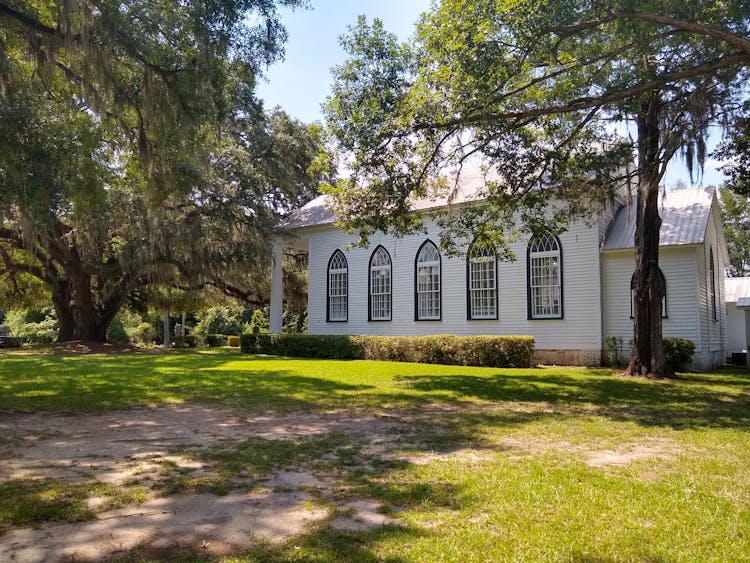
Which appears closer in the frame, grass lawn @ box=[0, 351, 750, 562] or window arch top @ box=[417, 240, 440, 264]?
grass lawn @ box=[0, 351, 750, 562]

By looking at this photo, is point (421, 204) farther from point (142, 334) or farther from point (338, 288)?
point (142, 334)

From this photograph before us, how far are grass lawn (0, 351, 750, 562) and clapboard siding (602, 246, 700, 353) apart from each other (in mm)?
4753

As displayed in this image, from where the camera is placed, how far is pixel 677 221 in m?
18.3

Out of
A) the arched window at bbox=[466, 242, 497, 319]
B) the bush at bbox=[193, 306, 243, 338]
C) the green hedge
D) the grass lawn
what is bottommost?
the grass lawn

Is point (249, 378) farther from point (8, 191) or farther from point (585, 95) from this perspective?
point (585, 95)

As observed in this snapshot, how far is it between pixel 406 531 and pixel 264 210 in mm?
20404

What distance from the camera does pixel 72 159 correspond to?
10141 mm

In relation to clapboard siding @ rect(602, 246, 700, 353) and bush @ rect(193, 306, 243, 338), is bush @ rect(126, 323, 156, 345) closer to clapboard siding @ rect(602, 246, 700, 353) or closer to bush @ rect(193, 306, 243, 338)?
bush @ rect(193, 306, 243, 338)

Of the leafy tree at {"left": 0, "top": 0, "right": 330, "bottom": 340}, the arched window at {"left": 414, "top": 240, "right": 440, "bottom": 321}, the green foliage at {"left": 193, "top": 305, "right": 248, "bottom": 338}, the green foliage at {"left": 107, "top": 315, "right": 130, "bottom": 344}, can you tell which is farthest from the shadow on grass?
the green foliage at {"left": 193, "top": 305, "right": 248, "bottom": 338}

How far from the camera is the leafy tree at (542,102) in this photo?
8992 mm

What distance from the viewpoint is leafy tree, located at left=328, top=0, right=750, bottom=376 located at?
8.99m

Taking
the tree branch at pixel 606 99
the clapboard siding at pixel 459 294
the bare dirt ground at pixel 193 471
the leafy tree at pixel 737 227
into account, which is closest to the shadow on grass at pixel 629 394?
the bare dirt ground at pixel 193 471

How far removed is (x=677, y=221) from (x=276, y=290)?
15.7m

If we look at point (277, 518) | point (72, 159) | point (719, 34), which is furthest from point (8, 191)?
point (719, 34)
